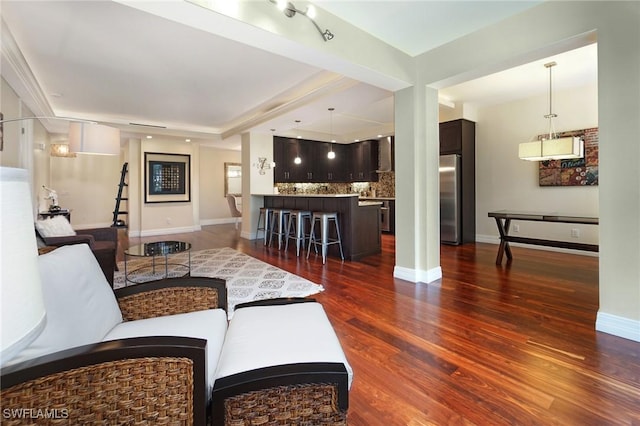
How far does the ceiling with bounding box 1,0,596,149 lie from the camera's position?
8.78 feet

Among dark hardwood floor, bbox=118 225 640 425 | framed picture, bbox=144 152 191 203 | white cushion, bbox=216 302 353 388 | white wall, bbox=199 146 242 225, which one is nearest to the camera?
white cushion, bbox=216 302 353 388

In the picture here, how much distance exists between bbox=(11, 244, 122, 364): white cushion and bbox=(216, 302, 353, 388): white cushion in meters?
0.53

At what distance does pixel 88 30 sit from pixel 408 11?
120 inches

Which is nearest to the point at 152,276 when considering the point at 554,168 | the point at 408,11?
the point at 408,11

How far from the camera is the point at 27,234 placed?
19.0 inches

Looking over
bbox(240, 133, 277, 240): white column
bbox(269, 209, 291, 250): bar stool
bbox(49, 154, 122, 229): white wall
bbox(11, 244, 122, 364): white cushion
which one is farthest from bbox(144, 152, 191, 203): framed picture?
bbox(11, 244, 122, 364): white cushion

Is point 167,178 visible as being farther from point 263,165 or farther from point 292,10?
point 292,10

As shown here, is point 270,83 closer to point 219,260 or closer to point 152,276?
point 219,260

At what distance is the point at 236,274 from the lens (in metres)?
3.93

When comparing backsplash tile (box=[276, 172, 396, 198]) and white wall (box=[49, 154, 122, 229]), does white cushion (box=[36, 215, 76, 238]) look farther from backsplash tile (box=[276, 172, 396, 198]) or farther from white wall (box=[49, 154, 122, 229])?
white wall (box=[49, 154, 122, 229])

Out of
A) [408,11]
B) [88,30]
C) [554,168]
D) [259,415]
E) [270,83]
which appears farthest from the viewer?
[554,168]

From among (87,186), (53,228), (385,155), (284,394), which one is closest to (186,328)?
(284,394)

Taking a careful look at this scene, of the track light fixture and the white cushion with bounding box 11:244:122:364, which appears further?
the track light fixture

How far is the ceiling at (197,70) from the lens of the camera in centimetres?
268
